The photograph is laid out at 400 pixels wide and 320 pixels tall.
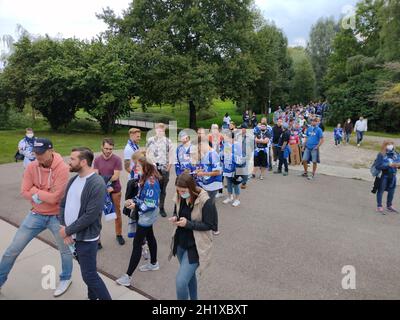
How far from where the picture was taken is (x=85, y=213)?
339 cm

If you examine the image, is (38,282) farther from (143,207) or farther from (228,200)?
(228,200)

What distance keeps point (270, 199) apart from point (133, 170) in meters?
4.31

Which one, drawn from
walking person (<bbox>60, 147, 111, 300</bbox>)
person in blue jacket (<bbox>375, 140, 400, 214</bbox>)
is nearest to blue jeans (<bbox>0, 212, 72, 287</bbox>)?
walking person (<bbox>60, 147, 111, 300</bbox>)

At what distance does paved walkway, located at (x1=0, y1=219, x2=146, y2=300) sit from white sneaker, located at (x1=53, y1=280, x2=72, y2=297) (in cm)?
5

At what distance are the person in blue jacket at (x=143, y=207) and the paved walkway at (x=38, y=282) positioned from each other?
0.23 meters

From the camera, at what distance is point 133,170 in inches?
211

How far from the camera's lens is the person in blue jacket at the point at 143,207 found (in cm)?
424

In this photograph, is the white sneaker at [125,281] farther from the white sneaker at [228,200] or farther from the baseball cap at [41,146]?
the white sneaker at [228,200]

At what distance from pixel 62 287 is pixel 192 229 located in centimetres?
208
